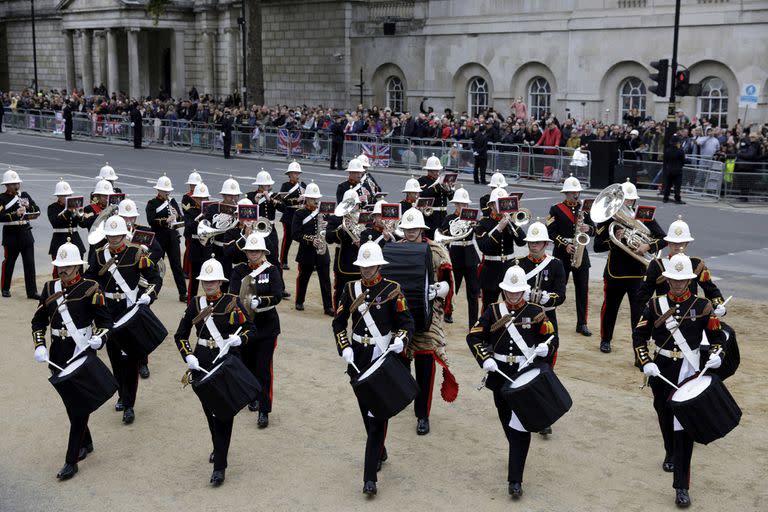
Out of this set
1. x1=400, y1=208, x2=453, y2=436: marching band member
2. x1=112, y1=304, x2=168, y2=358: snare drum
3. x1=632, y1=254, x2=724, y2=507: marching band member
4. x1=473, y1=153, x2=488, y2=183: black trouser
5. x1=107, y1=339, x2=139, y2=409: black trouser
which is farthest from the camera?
x1=473, y1=153, x2=488, y2=183: black trouser

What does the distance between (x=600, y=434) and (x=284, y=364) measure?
13.5 feet

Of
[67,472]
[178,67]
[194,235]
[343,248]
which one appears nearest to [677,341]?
[67,472]

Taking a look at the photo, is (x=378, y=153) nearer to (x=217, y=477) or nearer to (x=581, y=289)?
(x=581, y=289)

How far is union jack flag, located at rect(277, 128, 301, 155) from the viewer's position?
122 ft

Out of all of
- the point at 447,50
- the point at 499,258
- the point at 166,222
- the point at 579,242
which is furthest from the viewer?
the point at 447,50

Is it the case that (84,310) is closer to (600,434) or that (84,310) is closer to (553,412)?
(553,412)

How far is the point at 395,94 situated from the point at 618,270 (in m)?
34.9

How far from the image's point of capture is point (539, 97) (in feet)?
133

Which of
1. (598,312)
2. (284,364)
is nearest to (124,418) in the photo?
(284,364)

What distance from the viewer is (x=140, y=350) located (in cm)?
1055

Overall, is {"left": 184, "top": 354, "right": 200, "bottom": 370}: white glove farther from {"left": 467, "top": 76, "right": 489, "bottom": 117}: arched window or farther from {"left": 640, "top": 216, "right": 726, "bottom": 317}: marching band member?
{"left": 467, "top": 76, "right": 489, "bottom": 117}: arched window

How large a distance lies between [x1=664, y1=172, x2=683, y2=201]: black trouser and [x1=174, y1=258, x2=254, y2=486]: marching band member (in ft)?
61.8

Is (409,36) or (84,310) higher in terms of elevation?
(409,36)

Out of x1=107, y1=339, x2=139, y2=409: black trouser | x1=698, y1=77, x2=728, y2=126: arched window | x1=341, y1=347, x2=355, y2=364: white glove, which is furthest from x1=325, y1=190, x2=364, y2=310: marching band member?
x1=698, y1=77, x2=728, y2=126: arched window
